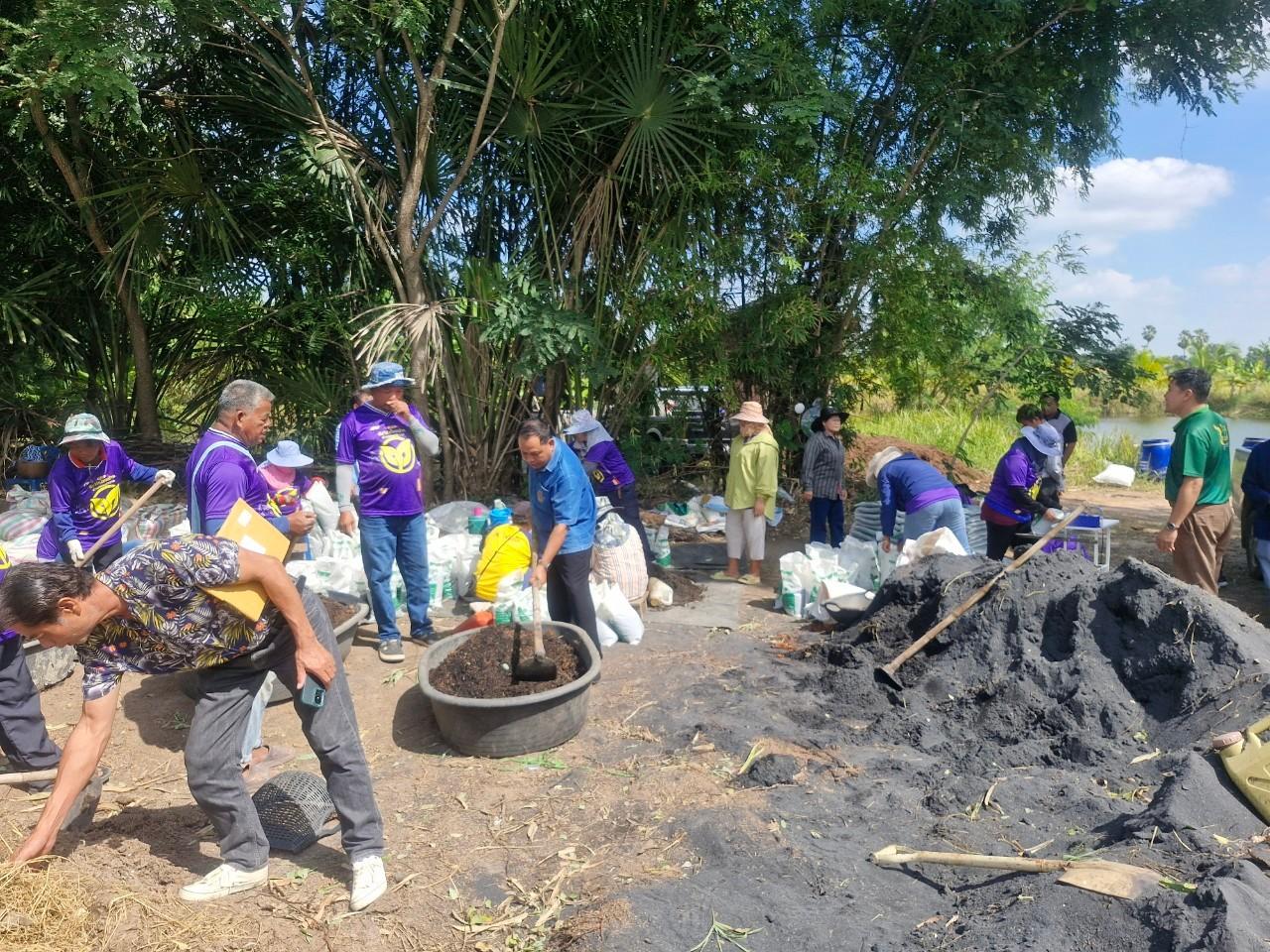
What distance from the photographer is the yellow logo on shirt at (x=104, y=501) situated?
16.0ft

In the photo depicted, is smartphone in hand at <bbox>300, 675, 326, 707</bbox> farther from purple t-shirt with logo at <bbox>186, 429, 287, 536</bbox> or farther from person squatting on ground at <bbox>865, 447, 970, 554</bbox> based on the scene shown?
person squatting on ground at <bbox>865, 447, 970, 554</bbox>

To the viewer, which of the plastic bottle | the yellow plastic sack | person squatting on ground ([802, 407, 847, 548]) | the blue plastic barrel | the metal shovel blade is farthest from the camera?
the blue plastic barrel

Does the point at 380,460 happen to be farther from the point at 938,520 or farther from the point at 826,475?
the point at 826,475

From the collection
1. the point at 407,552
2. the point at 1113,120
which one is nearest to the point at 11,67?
the point at 407,552

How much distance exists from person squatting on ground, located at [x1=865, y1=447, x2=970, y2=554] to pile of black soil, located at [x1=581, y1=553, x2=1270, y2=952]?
578mm

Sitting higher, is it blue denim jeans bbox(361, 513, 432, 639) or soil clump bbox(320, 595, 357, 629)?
blue denim jeans bbox(361, 513, 432, 639)

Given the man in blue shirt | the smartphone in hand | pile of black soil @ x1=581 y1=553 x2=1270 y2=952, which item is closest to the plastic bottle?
pile of black soil @ x1=581 y1=553 x2=1270 y2=952

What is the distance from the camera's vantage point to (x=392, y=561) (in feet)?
17.8

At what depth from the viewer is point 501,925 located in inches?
118

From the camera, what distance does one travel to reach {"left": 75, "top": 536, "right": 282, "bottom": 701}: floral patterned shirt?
270cm

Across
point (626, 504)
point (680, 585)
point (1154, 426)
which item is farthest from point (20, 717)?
point (1154, 426)

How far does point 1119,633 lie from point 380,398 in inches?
172

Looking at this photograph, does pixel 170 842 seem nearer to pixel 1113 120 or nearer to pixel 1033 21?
pixel 1033 21

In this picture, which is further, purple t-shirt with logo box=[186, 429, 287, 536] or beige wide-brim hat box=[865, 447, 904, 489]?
beige wide-brim hat box=[865, 447, 904, 489]
